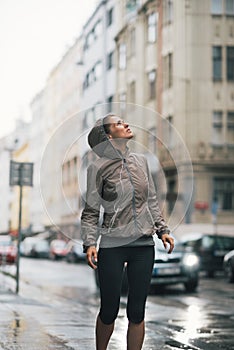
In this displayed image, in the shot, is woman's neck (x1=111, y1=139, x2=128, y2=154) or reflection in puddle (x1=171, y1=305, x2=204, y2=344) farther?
reflection in puddle (x1=171, y1=305, x2=204, y2=344)

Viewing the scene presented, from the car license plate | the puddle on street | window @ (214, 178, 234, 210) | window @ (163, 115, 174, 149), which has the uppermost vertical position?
window @ (214, 178, 234, 210)

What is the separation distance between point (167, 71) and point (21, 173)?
98.3ft

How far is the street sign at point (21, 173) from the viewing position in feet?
58.9

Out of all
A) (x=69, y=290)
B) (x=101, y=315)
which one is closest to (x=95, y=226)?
(x=101, y=315)

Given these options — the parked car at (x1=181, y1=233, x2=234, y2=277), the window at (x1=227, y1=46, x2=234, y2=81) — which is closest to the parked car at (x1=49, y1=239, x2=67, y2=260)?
the window at (x1=227, y1=46, x2=234, y2=81)

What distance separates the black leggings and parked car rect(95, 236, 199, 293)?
13104 mm

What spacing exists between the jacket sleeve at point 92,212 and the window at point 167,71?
1604 inches

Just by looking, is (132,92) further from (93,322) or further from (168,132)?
(168,132)

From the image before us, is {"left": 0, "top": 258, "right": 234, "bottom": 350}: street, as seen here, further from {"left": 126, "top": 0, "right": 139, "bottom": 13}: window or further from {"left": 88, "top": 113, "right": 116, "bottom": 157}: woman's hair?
{"left": 126, "top": 0, "right": 139, "bottom": 13}: window

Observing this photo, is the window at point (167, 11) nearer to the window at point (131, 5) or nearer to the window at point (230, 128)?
the window at point (131, 5)

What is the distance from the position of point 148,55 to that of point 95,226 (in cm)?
4444

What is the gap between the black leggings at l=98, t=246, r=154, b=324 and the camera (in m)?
5.71

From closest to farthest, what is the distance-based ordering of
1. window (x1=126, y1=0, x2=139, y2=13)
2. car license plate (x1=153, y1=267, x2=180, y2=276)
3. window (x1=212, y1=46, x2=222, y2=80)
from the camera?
car license plate (x1=153, y1=267, x2=180, y2=276)
window (x1=212, y1=46, x2=222, y2=80)
window (x1=126, y1=0, x2=139, y2=13)

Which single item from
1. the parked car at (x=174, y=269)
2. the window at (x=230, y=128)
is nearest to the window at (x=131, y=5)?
the window at (x=230, y=128)
